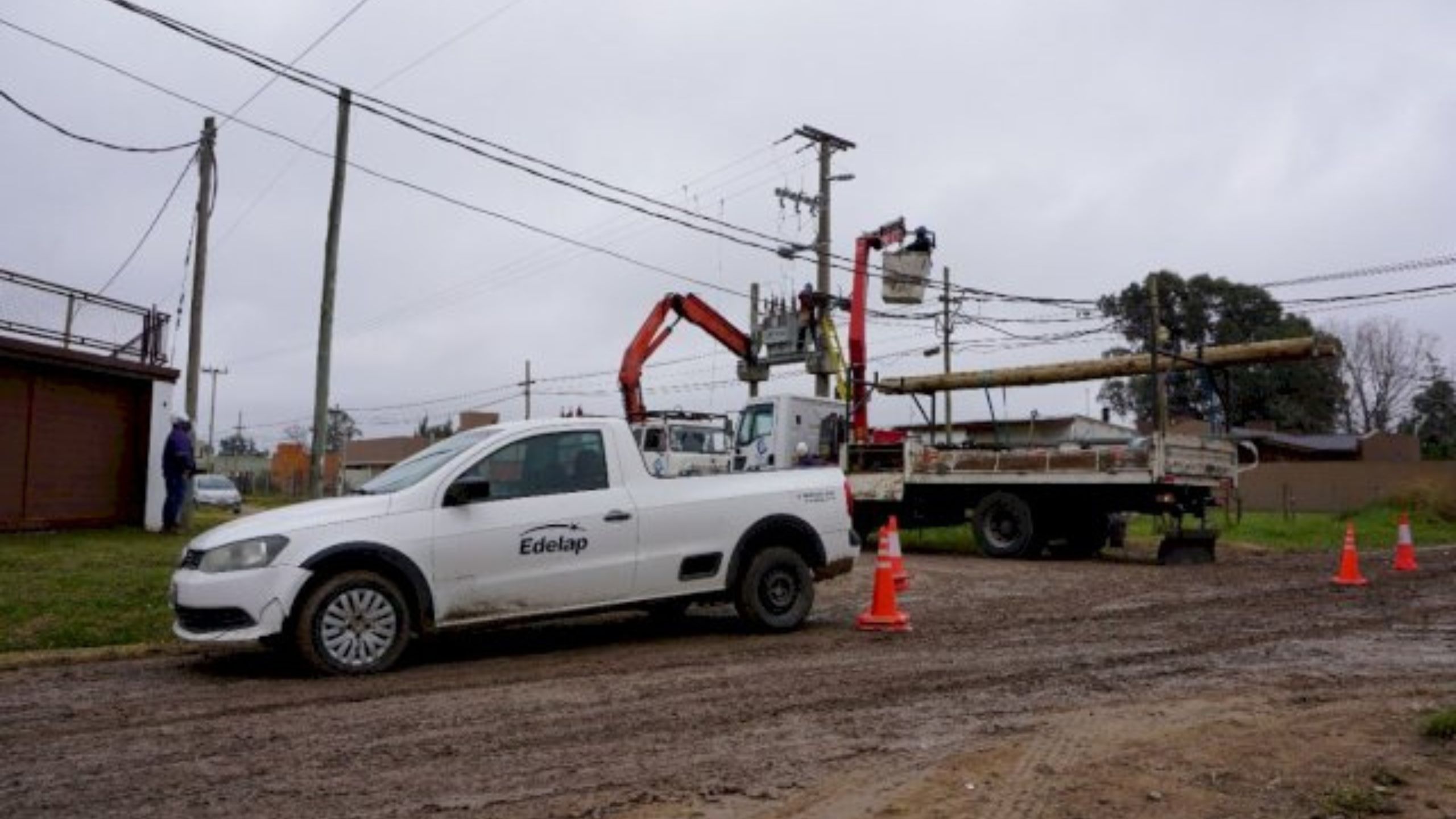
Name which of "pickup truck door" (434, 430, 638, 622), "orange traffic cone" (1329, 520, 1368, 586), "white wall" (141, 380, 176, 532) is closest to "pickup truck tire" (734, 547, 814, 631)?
"pickup truck door" (434, 430, 638, 622)

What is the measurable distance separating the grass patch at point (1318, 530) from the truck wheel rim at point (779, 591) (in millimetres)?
11866

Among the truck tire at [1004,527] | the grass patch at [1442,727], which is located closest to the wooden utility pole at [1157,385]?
the truck tire at [1004,527]

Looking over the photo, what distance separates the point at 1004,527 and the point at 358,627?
530 inches

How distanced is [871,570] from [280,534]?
9975mm

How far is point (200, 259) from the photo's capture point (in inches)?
809

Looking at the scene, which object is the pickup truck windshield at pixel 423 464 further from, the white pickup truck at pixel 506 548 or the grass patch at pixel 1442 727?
the grass patch at pixel 1442 727

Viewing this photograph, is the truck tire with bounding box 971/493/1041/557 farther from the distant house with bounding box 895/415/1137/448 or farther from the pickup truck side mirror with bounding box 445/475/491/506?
the pickup truck side mirror with bounding box 445/475/491/506

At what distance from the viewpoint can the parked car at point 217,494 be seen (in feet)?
133

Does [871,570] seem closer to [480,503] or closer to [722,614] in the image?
[722,614]

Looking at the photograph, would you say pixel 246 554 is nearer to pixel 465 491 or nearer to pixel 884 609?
pixel 465 491

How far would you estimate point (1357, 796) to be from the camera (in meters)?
4.79

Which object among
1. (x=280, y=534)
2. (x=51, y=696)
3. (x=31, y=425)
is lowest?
(x=51, y=696)

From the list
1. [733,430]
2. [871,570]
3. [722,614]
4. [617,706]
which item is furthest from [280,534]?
[733,430]

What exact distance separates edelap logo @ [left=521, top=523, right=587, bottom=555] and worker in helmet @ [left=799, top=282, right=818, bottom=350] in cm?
1620
